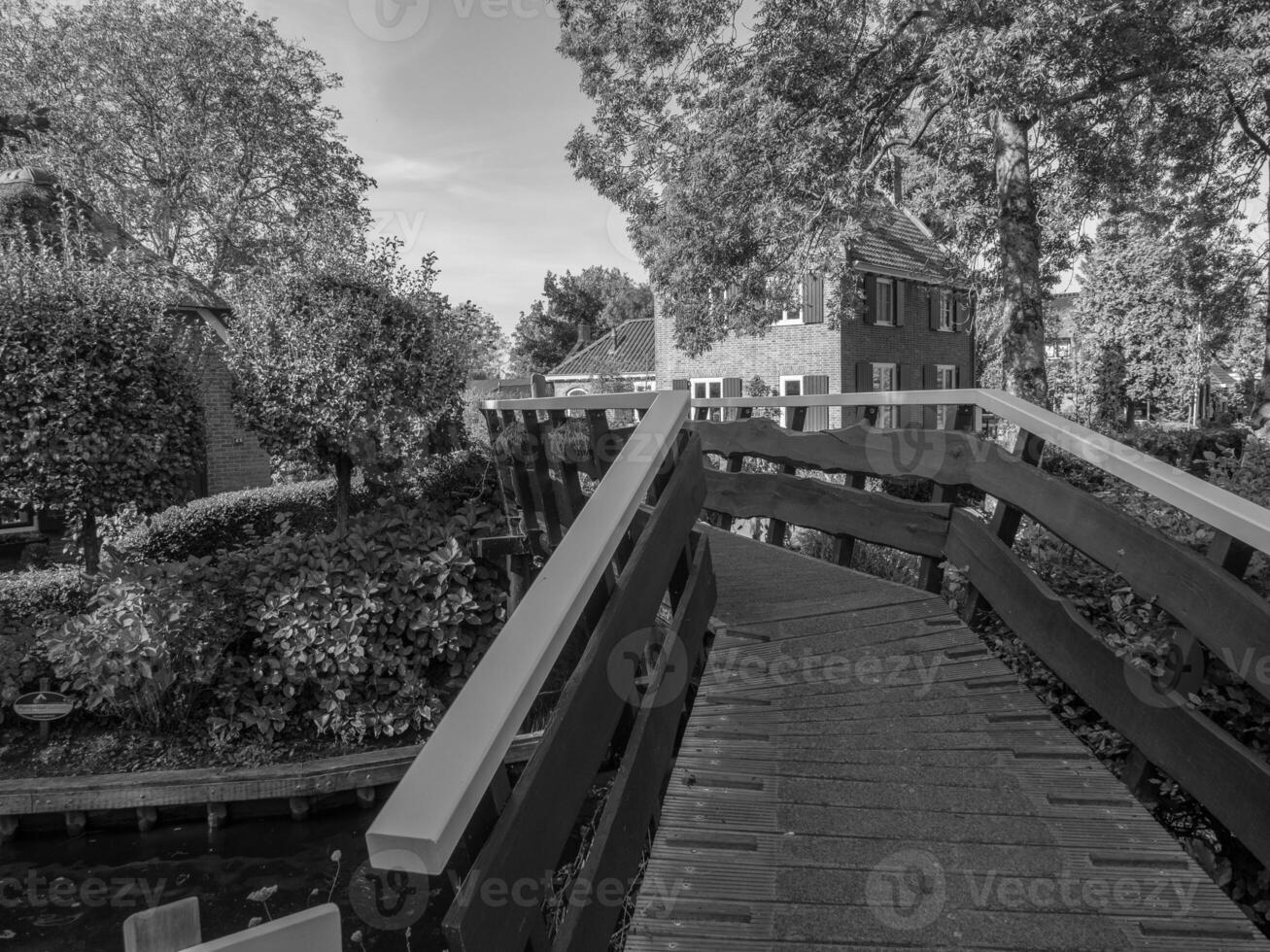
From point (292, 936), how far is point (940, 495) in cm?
386

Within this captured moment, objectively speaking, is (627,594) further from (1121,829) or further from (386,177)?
(386,177)

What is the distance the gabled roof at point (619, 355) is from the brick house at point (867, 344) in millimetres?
5912

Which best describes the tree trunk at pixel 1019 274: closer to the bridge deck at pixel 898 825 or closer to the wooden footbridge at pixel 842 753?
the wooden footbridge at pixel 842 753

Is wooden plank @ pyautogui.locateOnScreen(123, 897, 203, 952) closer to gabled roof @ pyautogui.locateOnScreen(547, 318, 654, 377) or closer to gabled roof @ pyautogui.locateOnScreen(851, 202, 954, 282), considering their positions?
gabled roof @ pyautogui.locateOnScreen(851, 202, 954, 282)

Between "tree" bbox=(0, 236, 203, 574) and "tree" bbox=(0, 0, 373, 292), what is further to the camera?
"tree" bbox=(0, 0, 373, 292)

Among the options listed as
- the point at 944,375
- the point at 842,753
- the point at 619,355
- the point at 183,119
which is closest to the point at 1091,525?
the point at 842,753

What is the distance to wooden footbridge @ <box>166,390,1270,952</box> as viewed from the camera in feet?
5.01

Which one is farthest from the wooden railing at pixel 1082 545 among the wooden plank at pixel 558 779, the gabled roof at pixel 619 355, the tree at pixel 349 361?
the gabled roof at pixel 619 355

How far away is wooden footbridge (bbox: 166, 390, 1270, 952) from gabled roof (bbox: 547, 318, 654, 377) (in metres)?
29.3

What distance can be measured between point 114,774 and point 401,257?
6.74m

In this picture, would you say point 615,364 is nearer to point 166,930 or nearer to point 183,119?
point 183,119

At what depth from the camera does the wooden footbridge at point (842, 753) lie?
1.53m

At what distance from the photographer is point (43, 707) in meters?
7.42

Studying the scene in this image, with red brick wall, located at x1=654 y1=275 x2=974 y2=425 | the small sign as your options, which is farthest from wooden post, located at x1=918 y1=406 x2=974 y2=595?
red brick wall, located at x1=654 y1=275 x2=974 y2=425
